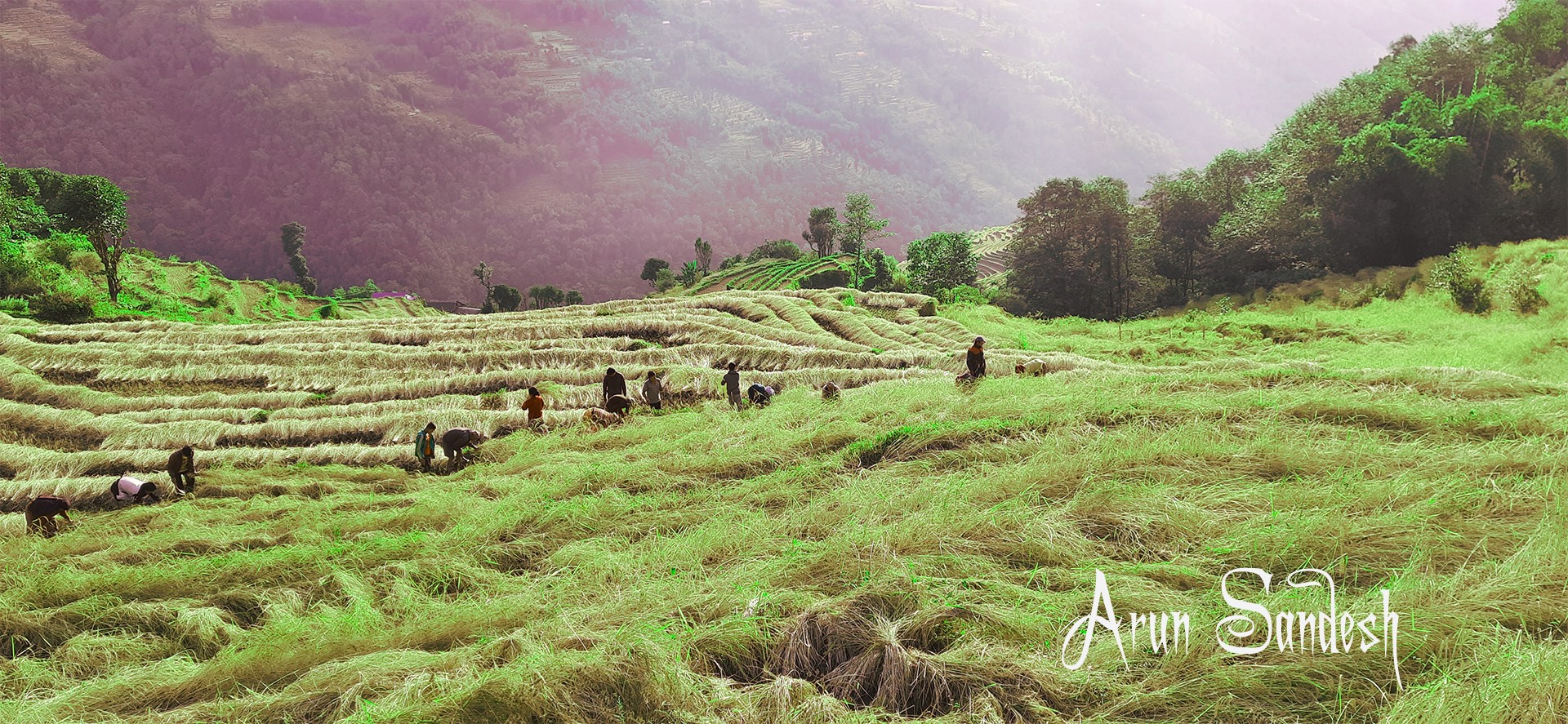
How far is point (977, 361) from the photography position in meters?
14.6

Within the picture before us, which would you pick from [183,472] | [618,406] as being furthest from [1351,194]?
[183,472]

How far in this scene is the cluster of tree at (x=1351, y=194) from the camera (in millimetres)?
33938

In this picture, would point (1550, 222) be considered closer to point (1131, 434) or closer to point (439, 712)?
point (1131, 434)

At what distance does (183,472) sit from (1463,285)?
1488 inches

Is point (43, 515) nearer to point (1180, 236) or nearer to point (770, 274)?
point (1180, 236)

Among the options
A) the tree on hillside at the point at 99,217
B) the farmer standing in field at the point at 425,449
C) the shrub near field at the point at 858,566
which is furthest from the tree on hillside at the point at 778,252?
the shrub near field at the point at 858,566

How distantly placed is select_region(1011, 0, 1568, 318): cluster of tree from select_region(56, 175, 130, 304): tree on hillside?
5704 centimetres

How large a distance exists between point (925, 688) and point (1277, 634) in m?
2.30

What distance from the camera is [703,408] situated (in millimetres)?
15078

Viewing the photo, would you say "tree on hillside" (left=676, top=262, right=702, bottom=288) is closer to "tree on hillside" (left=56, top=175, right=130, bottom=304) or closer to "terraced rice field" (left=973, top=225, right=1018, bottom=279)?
"terraced rice field" (left=973, top=225, right=1018, bottom=279)

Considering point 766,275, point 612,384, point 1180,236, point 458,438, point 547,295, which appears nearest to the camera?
point 458,438

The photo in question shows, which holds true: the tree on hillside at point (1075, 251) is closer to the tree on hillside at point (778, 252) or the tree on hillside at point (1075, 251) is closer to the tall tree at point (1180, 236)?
the tall tree at point (1180, 236)

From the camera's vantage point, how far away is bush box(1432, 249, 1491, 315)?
82.4ft

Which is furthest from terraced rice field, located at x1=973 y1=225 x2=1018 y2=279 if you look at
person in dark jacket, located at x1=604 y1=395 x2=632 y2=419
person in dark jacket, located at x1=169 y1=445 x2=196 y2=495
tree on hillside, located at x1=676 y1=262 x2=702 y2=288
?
person in dark jacket, located at x1=169 y1=445 x2=196 y2=495
